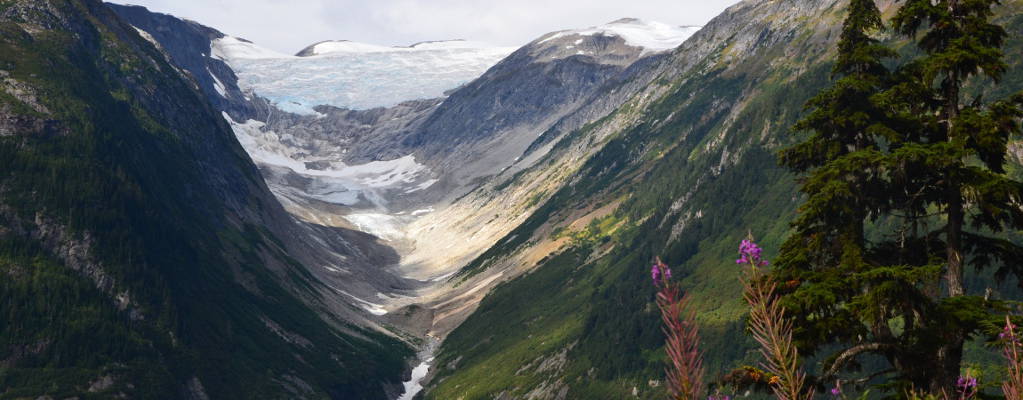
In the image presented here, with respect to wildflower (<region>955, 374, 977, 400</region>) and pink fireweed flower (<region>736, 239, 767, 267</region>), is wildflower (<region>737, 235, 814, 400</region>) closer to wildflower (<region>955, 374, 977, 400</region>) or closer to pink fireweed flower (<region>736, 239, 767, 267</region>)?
pink fireweed flower (<region>736, 239, 767, 267</region>)

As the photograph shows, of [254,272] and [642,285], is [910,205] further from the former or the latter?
[254,272]

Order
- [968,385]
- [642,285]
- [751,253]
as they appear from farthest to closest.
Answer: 1. [642,285]
2. [968,385]
3. [751,253]

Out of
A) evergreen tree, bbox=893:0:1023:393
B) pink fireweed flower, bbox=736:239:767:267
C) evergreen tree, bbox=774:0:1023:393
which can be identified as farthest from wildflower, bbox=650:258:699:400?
evergreen tree, bbox=893:0:1023:393

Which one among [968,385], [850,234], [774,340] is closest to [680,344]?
[774,340]

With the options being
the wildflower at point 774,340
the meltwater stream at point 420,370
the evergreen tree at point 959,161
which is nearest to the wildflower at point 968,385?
the wildflower at point 774,340

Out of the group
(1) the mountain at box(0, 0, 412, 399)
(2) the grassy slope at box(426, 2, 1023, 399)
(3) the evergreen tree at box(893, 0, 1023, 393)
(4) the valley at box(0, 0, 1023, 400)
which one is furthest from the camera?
(2) the grassy slope at box(426, 2, 1023, 399)

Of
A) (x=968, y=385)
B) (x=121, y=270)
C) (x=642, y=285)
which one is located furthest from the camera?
(x=642, y=285)

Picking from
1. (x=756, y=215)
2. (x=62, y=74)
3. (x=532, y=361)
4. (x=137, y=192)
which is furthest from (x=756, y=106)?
(x=62, y=74)

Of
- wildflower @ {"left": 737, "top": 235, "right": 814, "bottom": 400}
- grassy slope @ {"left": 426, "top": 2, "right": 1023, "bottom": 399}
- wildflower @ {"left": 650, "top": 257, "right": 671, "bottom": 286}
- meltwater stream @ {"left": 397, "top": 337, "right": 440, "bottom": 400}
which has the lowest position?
meltwater stream @ {"left": 397, "top": 337, "right": 440, "bottom": 400}
